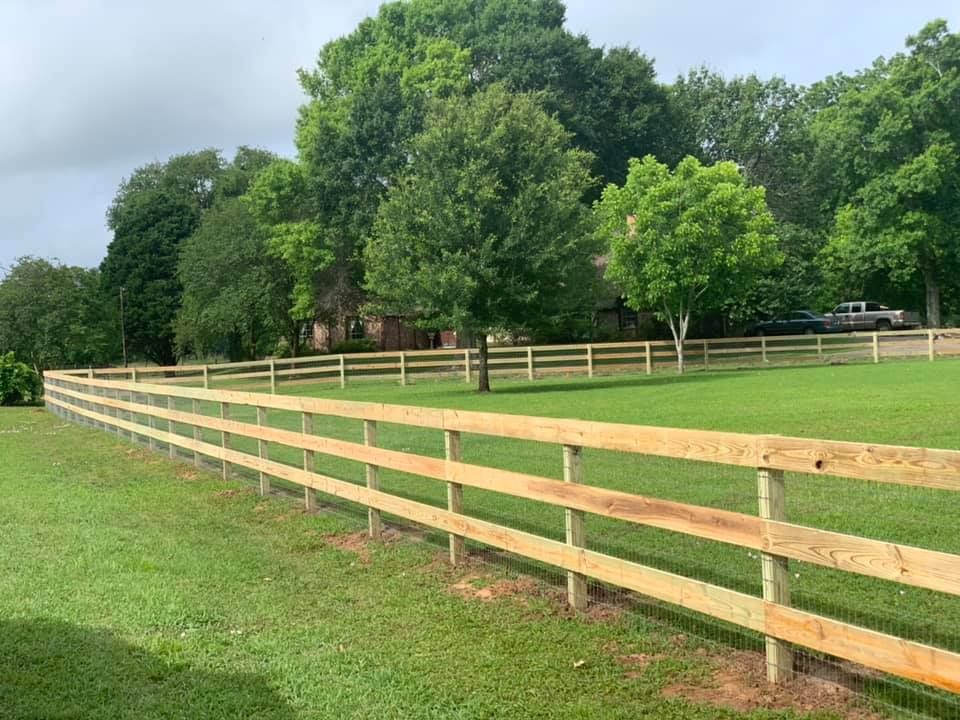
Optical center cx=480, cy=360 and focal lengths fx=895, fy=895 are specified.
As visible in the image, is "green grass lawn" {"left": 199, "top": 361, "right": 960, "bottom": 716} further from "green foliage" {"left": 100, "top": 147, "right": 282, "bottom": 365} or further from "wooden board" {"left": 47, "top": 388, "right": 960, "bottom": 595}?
"green foliage" {"left": 100, "top": 147, "right": 282, "bottom": 365}

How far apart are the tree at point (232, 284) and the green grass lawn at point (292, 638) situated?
115 feet

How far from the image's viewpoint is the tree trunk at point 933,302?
4459cm

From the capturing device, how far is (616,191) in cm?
3312

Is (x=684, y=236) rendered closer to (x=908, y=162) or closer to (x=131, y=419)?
(x=908, y=162)

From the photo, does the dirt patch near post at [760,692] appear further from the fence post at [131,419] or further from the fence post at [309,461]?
the fence post at [131,419]

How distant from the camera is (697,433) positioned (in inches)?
177

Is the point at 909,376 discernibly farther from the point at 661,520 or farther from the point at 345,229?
the point at 345,229

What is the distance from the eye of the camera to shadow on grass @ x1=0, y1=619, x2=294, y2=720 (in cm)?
412

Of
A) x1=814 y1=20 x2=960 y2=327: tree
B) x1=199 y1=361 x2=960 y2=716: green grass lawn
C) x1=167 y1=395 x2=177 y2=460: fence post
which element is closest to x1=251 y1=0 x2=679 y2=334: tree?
x1=814 y1=20 x2=960 y2=327: tree

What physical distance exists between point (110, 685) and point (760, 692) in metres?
3.12

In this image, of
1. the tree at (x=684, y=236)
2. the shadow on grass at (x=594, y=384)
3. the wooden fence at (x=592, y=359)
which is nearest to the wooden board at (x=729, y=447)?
the shadow on grass at (x=594, y=384)

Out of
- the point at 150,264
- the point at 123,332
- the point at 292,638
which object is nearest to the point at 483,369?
the point at 292,638

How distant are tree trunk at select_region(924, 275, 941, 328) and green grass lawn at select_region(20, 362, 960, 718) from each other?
36.4 meters

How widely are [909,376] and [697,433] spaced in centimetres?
2006
